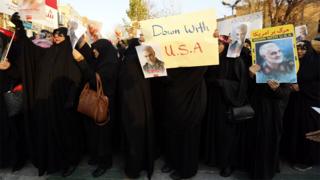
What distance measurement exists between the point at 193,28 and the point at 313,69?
178cm

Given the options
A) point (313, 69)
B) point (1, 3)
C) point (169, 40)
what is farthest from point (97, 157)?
point (313, 69)

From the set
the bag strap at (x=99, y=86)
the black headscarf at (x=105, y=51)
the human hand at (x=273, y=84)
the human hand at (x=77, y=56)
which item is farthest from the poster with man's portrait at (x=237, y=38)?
the human hand at (x=77, y=56)

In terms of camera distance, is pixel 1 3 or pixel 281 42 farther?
pixel 1 3

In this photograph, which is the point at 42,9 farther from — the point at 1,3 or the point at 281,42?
the point at 281,42

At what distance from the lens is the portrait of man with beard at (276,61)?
3.03m

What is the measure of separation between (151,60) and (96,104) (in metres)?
0.86

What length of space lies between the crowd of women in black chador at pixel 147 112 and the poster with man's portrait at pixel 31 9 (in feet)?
0.46

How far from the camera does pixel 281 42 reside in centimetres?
308

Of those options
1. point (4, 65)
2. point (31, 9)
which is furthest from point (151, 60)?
point (4, 65)

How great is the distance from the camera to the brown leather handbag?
3.48m

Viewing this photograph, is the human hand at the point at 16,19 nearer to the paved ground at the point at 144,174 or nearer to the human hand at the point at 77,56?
the human hand at the point at 77,56

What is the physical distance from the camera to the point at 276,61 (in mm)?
3104

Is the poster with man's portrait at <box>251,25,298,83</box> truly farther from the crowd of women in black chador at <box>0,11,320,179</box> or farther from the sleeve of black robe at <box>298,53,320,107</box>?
the sleeve of black robe at <box>298,53,320,107</box>

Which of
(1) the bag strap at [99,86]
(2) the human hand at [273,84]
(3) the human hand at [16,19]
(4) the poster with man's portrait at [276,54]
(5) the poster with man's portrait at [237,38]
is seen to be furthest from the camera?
(3) the human hand at [16,19]
